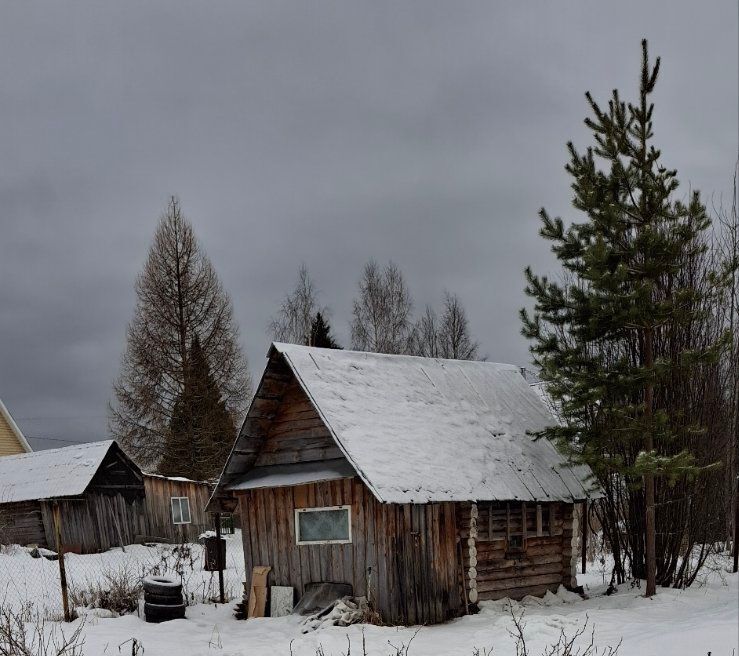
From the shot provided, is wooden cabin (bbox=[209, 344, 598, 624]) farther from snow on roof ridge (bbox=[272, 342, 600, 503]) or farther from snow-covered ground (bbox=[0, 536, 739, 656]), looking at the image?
snow-covered ground (bbox=[0, 536, 739, 656])

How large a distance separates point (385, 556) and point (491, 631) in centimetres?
233

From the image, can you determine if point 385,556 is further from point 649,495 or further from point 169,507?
point 169,507

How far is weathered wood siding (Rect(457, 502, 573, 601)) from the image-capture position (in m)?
15.6

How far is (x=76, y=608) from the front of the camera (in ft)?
52.6

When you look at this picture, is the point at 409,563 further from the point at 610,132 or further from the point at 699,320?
the point at 610,132

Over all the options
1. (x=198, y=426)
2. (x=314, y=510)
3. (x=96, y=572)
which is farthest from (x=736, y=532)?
(x=198, y=426)

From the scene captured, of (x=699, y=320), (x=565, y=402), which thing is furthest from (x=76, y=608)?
(x=699, y=320)

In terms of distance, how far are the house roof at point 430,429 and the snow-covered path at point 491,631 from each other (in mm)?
2127

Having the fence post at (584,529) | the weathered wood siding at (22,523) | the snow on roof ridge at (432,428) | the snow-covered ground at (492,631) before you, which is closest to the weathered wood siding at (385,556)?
the snow-covered ground at (492,631)

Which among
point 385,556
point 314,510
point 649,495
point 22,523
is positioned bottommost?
point 22,523

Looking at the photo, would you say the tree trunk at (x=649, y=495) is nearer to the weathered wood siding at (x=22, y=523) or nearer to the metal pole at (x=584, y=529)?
the metal pole at (x=584, y=529)

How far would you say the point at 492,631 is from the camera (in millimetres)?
12977

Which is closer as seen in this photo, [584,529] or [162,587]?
[162,587]

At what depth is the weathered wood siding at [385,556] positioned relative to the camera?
1437 centimetres
